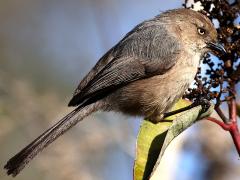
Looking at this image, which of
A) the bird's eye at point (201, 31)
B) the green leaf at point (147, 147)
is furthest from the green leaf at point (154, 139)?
the bird's eye at point (201, 31)

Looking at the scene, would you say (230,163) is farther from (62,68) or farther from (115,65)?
(62,68)

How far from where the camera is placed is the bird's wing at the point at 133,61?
13.6ft

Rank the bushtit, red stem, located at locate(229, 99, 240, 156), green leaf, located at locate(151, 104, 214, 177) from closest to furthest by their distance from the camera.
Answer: red stem, located at locate(229, 99, 240, 156), green leaf, located at locate(151, 104, 214, 177), the bushtit

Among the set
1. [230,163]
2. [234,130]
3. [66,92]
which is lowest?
[230,163]

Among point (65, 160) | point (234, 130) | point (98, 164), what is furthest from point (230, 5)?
point (98, 164)

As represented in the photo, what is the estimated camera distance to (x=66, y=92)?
5.62 metres

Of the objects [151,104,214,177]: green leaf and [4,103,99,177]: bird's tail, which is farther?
[4,103,99,177]: bird's tail

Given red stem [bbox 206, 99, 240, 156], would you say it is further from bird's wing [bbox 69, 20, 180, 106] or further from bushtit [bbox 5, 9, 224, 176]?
bird's wing [bbox 69, 20, 180, 106]

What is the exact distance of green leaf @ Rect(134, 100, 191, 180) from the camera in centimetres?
331

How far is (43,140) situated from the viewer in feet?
12.9

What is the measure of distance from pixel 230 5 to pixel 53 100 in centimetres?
194

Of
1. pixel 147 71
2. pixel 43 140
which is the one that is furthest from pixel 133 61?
pixel 43 140

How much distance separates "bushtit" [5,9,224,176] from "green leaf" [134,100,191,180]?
39 centimetres

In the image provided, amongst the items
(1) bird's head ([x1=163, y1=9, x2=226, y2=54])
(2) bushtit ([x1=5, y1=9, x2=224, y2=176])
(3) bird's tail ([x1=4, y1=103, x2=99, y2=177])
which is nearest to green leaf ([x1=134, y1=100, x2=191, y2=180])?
(2) bushtit ([x1=5, y1=9, x2=224, y2=176])
